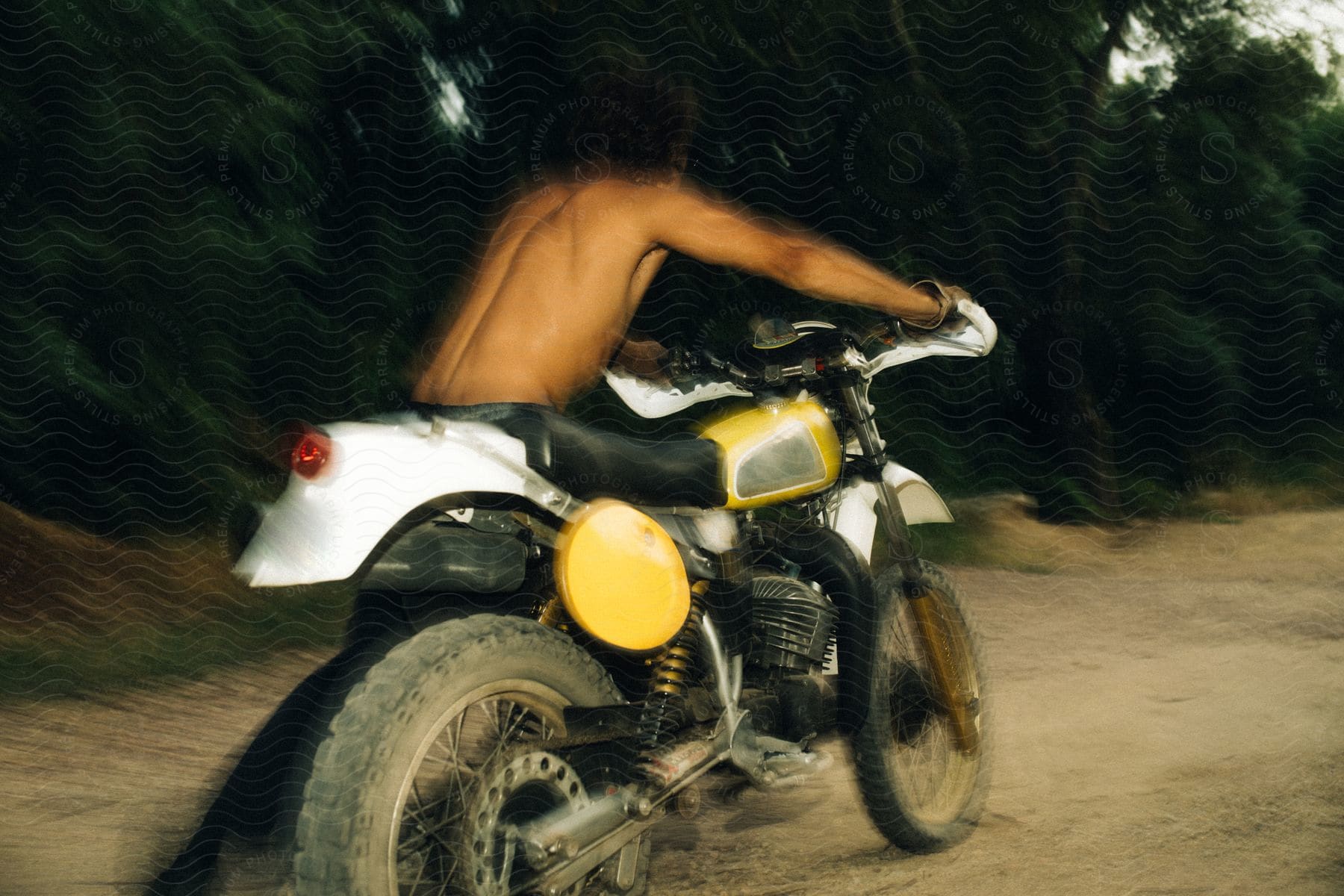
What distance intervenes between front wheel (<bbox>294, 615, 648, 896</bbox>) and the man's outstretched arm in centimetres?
94

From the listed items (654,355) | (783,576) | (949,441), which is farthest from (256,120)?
(949,441)

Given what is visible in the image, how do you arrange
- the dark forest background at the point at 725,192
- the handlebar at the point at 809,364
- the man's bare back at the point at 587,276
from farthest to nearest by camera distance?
1. the dark forest background at the point at 725,192
2. the handlebar at the point at 809,364
3. the man's bare back at the point at 587,276

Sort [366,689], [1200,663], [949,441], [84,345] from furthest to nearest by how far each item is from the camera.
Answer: [949,441] < [84,345] < [1200,663] < [366,689]

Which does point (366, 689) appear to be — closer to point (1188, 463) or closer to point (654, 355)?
point (654, 355)

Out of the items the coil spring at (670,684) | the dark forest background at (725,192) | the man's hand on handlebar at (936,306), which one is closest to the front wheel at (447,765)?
the coil spring at (670,684)

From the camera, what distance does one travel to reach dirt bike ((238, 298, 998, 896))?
2225mm

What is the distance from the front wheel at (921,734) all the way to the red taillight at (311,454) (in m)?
1.58

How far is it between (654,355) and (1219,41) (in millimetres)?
8705

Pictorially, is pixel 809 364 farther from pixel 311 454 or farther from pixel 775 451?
pixel 311 454

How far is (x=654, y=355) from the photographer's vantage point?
3.52 metres

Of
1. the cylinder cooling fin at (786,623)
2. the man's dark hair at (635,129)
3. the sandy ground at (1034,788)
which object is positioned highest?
the man's dark hair at (635,129)

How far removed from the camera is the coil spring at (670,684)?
264 centimetres

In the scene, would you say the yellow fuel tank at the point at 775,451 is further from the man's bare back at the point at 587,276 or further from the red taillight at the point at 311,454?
the red taillight at the point at 311,454

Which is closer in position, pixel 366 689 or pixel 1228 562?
pixel 366 689
